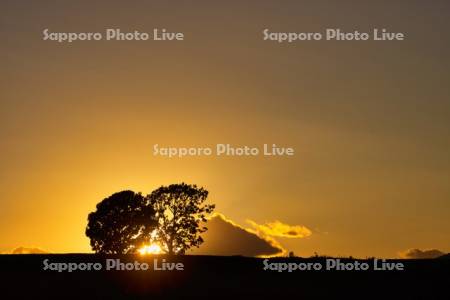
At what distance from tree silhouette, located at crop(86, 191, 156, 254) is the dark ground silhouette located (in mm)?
35354

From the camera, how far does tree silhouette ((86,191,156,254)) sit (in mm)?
83250

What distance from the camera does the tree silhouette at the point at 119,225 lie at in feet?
273

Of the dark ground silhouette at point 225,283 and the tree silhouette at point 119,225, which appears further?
the tree silhouette at point 119,225

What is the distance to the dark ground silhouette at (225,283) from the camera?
3528 cm

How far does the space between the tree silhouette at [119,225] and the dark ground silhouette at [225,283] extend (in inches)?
1392

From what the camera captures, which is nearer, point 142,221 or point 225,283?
point 225,283

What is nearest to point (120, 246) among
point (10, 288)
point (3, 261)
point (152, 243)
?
point (152, 243)

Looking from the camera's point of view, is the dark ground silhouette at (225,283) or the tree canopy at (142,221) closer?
the dark ground silhouette at (225,283)

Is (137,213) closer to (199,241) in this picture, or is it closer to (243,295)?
(199,241)

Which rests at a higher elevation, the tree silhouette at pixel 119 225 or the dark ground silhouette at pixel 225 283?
the tree silhouette at pixel 119 225

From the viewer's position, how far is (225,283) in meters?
39.6

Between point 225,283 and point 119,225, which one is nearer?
point 225,283

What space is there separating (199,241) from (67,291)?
5033 centimetres

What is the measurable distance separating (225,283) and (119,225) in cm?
4547
